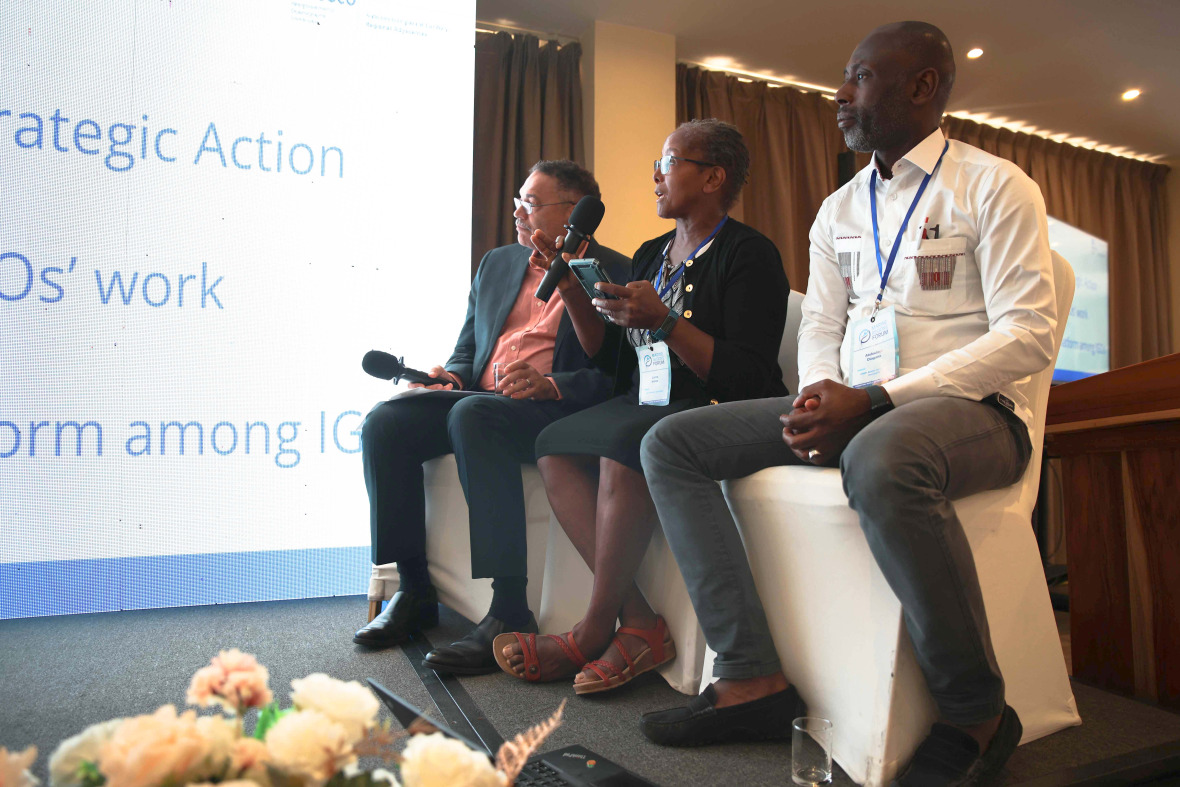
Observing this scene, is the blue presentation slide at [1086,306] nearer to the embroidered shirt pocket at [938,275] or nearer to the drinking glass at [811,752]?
the embroidered shirt pocket at [938,275]

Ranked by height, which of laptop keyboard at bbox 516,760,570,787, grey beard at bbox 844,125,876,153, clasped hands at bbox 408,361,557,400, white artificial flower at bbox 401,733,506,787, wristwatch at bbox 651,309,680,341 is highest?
grey beard at bbox 844,125,876,153

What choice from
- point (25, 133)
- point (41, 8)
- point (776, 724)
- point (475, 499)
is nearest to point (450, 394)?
point (475, 499)

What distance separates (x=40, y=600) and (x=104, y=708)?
3.19ft

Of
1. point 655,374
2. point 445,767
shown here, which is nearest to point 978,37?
point 655,374

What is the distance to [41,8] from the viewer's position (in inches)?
86.7

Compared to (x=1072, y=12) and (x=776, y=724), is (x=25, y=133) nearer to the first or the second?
(x=776, y=724)

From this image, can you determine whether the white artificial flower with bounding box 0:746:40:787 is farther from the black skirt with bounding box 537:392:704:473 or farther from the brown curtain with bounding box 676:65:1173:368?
the brown curtain with bounding box 676:65:1173:368

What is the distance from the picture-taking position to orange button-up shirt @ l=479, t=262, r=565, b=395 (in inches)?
80.7

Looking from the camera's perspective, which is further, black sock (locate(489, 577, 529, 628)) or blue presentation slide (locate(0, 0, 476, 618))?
blue presentation slide (locate(0, 0, 476, 618))

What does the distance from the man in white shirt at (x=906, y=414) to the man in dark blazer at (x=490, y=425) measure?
1.63ft

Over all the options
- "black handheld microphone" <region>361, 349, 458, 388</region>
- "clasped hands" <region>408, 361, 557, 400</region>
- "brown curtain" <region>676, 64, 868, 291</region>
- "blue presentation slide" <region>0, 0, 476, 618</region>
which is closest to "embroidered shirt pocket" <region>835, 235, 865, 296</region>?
"clasped hands" <region>408, 361, 557, 400</region>

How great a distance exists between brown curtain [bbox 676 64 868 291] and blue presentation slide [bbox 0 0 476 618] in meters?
1.76

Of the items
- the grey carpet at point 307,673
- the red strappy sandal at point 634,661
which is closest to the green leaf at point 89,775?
the grey carpet at point 307,673

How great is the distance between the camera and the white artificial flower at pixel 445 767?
0.40 metres
